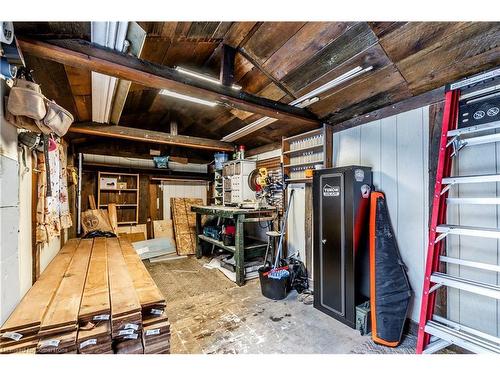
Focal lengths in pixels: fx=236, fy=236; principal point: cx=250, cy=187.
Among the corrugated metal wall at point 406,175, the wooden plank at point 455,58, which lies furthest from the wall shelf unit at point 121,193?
the wooden plank at point 455,58

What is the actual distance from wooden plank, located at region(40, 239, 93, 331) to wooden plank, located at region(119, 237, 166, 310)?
1.17ft

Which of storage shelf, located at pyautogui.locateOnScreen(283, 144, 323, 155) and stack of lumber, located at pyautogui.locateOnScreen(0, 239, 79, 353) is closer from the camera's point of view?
stack of lumber, located at pyautogui.locateOnScreen(0, 239, 79, 353)

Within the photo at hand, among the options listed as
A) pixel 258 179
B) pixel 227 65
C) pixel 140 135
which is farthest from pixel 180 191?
pixel 227 65

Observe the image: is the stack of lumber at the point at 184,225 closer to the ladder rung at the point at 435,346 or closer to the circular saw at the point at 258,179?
the circular saw at the point at 258,179

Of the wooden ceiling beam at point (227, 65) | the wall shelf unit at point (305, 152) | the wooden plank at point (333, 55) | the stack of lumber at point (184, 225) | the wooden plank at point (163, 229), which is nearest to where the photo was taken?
the wooden plank at point (333, 55)

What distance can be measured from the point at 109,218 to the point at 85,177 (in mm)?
955

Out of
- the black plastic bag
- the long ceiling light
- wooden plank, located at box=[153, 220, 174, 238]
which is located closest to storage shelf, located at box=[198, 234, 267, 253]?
the black plastic bag

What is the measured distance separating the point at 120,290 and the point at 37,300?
0.47 meters

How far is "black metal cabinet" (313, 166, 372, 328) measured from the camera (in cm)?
239

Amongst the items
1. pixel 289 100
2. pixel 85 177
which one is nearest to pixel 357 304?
pixel 289 100

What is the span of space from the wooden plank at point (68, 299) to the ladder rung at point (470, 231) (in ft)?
8.10

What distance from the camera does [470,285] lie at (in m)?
1.60

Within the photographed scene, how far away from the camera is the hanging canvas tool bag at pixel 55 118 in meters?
1.44

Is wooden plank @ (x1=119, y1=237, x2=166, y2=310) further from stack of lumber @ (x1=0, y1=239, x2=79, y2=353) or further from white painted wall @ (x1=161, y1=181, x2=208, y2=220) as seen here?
white painted wall @ (x1=161, y1=181, x2=208, y2=220)
